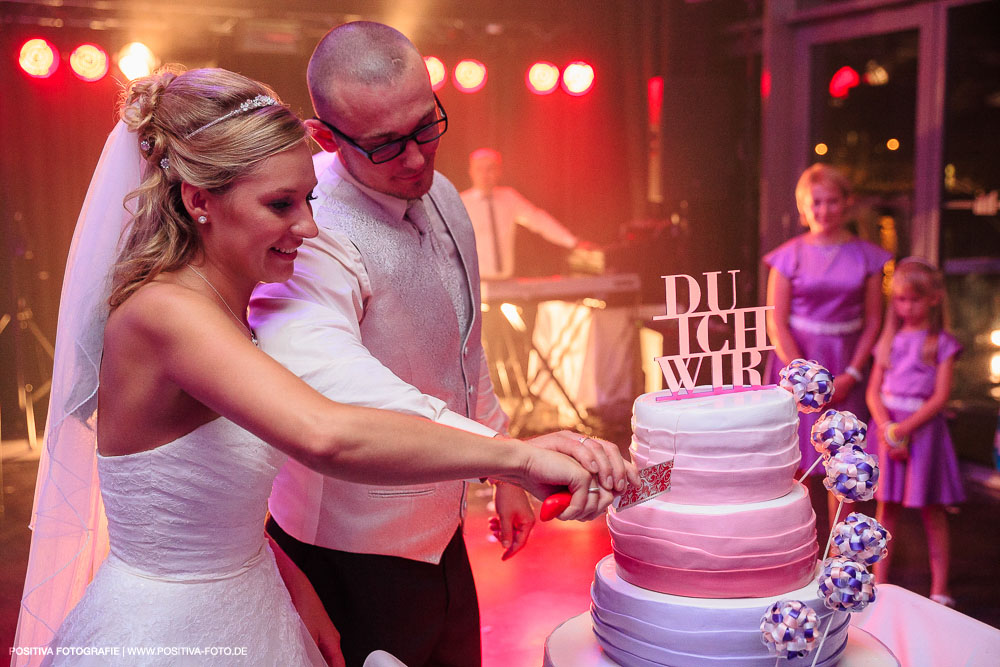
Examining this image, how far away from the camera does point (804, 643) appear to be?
4.08ft

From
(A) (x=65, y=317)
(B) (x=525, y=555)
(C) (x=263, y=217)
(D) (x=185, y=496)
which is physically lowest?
(B) (x=525, y=555)

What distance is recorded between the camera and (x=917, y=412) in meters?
3.96

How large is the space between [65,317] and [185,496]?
0.44 m

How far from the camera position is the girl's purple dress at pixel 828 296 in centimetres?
A: 420

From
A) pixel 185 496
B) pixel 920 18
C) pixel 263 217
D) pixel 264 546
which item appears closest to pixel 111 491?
pixel 185 496

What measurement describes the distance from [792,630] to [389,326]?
3.14ft

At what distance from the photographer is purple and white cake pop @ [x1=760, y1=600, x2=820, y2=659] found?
1245mm

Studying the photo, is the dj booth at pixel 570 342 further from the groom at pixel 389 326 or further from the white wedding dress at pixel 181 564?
the white wedding dress at pixel 181 564

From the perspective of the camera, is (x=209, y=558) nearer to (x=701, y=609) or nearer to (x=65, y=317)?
(x=65, y=317)

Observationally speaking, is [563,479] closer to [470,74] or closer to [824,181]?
[824,181]

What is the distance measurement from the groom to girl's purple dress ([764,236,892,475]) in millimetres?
2585

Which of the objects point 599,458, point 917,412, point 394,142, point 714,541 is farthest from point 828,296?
point 599,458

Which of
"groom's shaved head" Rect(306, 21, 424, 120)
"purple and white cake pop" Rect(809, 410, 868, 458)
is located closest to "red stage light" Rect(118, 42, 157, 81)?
"groom's shaved head" Rect(306, 21, 424, 120)

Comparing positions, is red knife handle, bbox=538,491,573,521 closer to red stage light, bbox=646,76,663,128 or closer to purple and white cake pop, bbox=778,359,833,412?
purple and white cake pop, bbox=778,359,833,412
